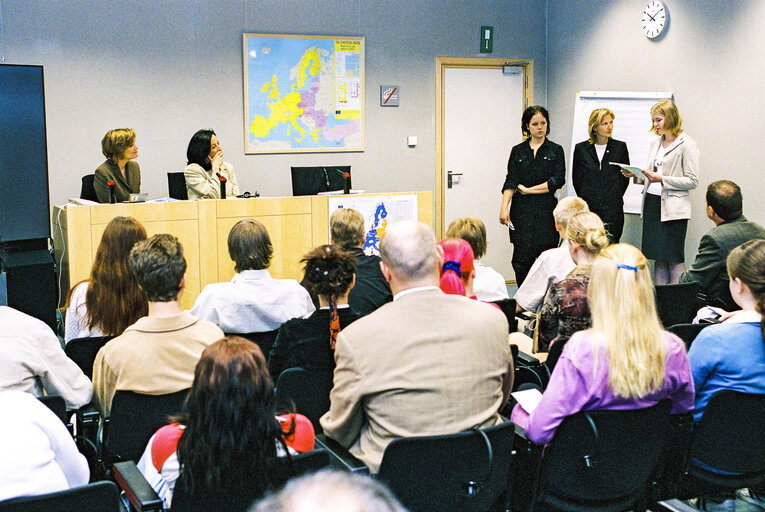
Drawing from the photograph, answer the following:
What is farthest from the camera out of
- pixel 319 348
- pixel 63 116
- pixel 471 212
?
pixel 471 212

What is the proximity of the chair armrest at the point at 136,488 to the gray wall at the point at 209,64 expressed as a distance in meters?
5.57

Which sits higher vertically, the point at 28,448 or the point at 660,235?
the point at 660,235

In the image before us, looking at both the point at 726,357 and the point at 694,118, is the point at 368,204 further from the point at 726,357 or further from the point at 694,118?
the point at 726,357

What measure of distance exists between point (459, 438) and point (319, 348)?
0.95 meters

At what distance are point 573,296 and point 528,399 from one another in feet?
2.58

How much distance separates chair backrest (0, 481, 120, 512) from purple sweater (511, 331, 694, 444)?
49.9 inches

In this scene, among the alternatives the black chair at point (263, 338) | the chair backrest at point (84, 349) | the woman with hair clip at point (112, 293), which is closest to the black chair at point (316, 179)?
the woman with hair clip at point (112, 293)

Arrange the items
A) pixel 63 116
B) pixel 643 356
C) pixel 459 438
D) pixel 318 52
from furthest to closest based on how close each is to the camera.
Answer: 1. pixel 318 52
2. pixel 63 116
3. pixel 643 356
4. pixel 459 438

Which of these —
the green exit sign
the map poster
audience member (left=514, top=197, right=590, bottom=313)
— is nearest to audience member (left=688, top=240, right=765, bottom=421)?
audience member (left=514, top=197, right=590, bottom=313)

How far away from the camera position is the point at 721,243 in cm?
434

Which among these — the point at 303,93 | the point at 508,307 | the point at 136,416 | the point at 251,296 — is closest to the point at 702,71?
the point at 303,93

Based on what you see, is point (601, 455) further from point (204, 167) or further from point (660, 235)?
point (204, 167)

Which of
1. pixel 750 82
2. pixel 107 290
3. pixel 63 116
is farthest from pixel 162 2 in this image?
pixel 750 82

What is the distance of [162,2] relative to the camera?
7215mm
